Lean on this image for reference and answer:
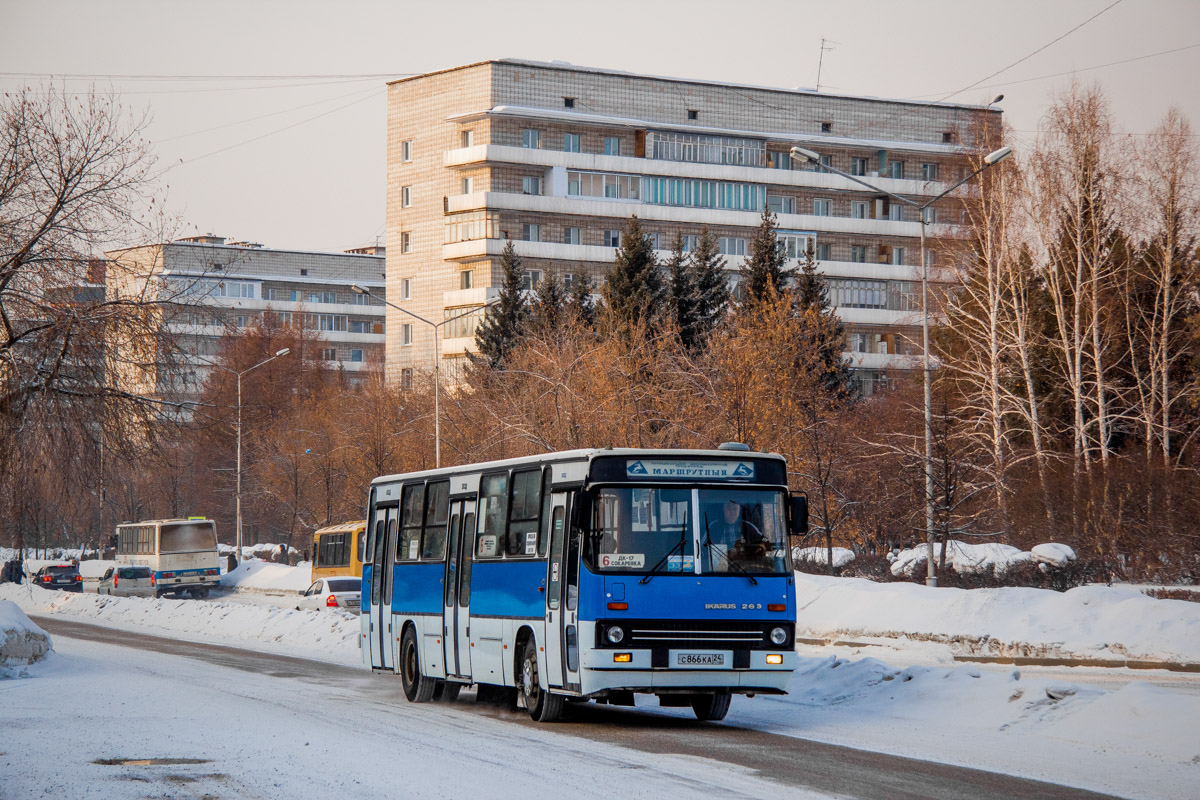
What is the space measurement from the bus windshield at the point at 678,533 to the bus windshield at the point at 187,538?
155 feet

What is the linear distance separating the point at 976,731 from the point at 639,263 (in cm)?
4836

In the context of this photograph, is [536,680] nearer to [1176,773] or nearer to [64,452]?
[1176,773]

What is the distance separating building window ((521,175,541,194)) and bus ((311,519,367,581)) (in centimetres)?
3032

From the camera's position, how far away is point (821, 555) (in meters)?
43.7

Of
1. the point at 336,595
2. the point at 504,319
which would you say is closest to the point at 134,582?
the point at 336,595

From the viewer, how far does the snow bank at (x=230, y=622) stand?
30047 mm

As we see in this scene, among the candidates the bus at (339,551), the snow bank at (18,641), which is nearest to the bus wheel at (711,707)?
the snow bank at (18,641)

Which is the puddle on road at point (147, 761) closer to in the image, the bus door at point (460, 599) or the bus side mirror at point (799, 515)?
the bus door at point (460, 599)

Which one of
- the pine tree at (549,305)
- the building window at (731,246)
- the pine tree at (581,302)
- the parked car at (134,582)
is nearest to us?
the parked car at (134,582)

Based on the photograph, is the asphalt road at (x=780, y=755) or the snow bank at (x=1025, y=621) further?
the snow bank at (x=1025, y=621)

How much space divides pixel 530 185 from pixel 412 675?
64.4 metres

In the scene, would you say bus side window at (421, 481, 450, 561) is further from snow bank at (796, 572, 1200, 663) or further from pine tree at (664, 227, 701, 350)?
pine tree at (664, 227, 701, 350)

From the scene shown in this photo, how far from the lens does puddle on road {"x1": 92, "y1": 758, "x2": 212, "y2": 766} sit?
1180cm

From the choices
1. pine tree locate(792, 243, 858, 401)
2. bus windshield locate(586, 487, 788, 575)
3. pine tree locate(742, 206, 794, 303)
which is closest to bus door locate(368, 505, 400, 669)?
bus windshield locate(586, 487, 788, 575)
